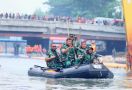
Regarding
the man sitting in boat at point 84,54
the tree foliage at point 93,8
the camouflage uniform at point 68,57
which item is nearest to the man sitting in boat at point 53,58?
the camouflage uniform at point 68,57

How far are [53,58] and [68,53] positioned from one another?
2.85ft

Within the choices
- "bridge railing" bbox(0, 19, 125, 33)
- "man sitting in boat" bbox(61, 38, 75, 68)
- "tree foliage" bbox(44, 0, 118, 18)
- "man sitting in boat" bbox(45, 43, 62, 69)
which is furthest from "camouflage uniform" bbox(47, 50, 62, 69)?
"tree foliage" bbox(44, 0, 118, 18)

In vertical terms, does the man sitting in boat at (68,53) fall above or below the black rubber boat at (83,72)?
above

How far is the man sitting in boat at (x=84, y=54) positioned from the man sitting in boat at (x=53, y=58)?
3.66ft

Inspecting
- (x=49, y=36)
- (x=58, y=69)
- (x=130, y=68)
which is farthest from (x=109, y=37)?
(x=58, y=69)

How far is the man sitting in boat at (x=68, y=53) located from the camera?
33.4 meters

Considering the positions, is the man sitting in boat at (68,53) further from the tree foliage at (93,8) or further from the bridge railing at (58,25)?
the tree foliage at (93,8)

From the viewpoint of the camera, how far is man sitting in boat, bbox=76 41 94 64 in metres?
33.6

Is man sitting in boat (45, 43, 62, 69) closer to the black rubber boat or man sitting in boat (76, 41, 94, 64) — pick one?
the black rubber boat

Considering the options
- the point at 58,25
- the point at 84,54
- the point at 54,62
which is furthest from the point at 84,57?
the point at 58,25

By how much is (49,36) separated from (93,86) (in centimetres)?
6991

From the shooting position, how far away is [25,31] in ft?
321

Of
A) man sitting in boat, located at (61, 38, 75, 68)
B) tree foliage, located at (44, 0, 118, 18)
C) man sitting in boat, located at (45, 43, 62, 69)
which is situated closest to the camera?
man sitting in boat, located at (61, 38, 75, 68)

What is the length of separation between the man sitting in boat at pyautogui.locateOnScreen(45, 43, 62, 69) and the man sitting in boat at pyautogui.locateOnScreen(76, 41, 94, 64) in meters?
1.12
